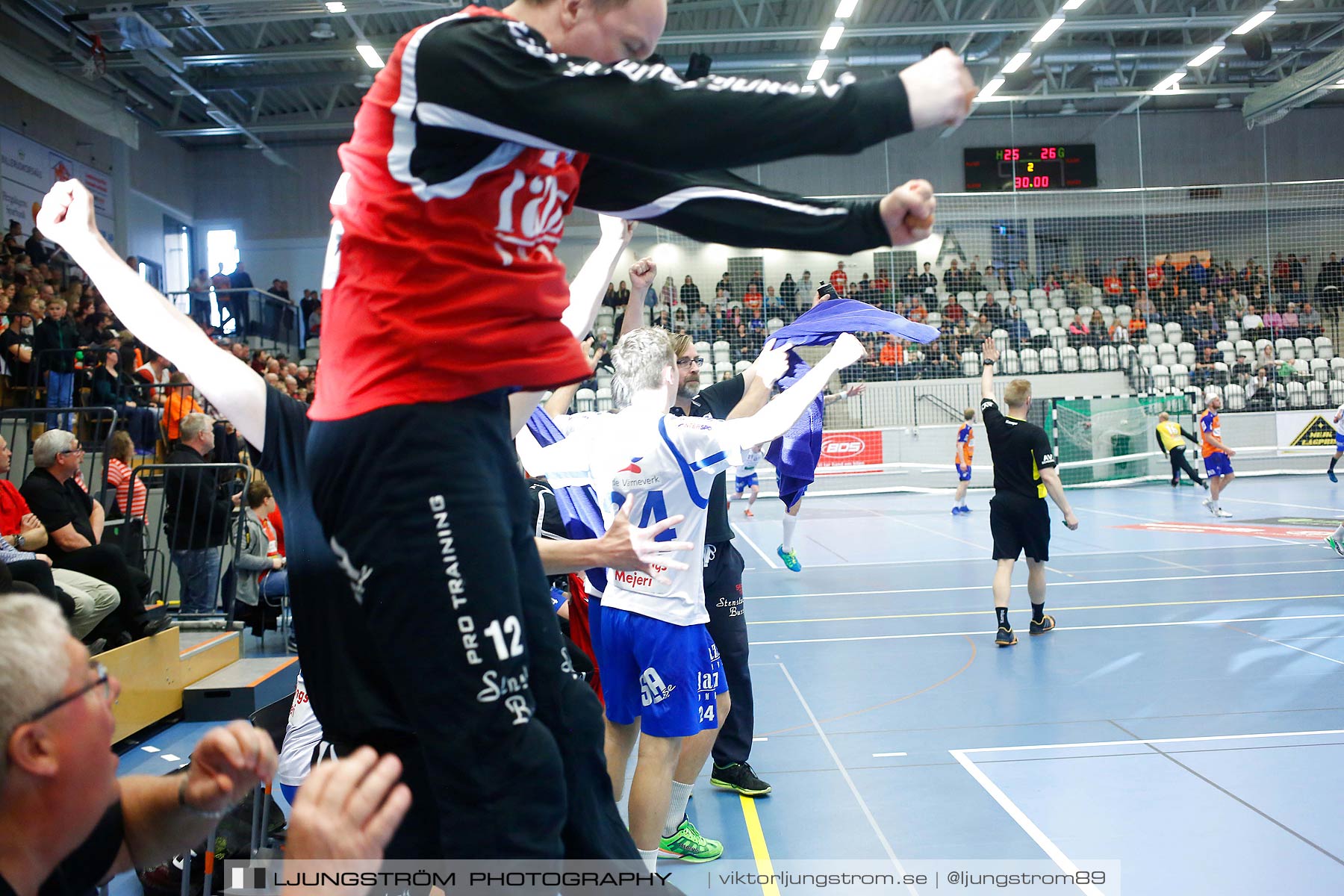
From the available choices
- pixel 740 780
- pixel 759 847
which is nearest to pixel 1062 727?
pixel 740 780

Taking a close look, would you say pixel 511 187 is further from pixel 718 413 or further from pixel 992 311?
pixel 992 311

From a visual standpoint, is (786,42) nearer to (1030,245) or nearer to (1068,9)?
(1068,9)

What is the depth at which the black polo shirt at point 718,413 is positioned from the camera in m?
4.88

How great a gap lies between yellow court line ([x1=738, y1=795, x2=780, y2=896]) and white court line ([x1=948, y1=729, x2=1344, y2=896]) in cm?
107

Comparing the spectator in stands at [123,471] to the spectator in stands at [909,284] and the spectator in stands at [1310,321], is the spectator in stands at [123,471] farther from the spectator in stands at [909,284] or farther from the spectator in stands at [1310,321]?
the spectator in stands at [1310,321]

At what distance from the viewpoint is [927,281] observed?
2594 centimetres

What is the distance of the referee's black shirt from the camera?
325 inches

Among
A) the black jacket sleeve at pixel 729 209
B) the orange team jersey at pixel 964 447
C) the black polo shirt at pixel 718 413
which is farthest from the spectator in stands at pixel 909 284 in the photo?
the black jacket sleeve at pixel 729 209

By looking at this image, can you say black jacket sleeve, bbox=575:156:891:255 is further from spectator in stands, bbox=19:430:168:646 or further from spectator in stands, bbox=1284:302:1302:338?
spectator in stands, bbox=1284:302:1302:338

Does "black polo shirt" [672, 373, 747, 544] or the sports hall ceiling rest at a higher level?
the sports hall ceiling

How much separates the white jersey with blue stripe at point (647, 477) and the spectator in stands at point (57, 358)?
9.64 m

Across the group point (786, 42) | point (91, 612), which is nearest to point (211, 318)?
point (786, 42)

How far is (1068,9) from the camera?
1988cm

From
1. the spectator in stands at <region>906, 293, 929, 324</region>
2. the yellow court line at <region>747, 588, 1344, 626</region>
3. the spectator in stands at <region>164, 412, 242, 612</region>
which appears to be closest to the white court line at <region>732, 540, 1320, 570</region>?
the yellow court line at <region>747, 588, 1344, 626</region>
